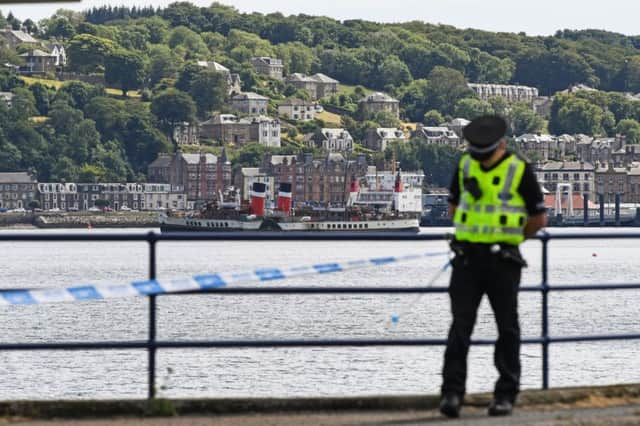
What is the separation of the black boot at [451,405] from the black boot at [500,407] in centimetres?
15

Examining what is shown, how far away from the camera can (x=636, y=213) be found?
17375 cm

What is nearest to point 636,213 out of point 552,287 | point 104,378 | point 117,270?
point 117,270

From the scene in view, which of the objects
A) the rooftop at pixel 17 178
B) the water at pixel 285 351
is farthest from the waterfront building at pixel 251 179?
the water at pixel 285 351

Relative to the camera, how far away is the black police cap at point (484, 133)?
7.13 metres

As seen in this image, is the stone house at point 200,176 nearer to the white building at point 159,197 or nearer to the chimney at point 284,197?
the white building at point 159,197

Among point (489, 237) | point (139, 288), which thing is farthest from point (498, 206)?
point (139, 288)

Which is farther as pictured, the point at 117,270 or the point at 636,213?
the point at 636,213

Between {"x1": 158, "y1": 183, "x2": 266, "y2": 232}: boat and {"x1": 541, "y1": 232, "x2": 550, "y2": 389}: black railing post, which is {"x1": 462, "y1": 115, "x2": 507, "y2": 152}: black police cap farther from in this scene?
{"x1": 158, "y1": 183, "x2": 266, "y2": 232}: boat

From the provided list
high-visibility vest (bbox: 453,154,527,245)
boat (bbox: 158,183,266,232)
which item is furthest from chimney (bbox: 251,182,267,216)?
high-visibility vest (bbox: 453,154,527,245)

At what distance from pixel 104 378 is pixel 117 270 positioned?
4041 cm

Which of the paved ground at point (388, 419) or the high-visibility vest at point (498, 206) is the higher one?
the high-visibility vest at point (498, 206)

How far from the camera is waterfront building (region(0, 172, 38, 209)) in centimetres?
18688

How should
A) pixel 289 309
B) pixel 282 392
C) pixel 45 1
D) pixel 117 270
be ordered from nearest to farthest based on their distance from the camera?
pixel 45 1 < pixel 282 392 < pixel 289 309 < pixel 117 270

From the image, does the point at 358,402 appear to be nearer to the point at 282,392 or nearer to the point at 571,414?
the point at 571,414
